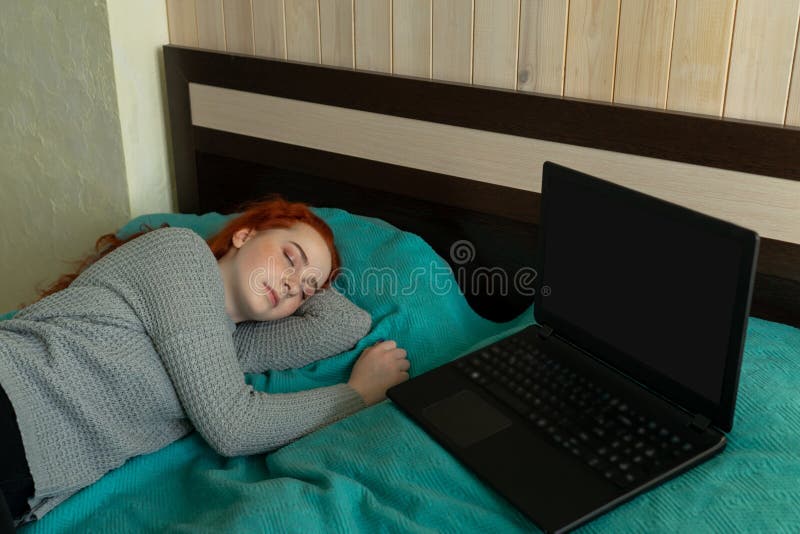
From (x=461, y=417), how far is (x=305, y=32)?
3.10 feet

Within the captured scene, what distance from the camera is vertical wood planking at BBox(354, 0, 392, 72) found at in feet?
5.30

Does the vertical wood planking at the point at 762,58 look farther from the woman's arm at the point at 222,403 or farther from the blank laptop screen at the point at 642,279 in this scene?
the woman's arm at the point at 222,403

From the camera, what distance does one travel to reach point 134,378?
4.15 ft

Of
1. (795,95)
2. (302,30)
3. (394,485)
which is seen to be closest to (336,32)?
Result: (302,30)

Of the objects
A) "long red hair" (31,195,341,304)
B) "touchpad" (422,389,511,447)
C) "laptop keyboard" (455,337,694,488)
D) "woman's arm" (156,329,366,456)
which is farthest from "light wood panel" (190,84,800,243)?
"woman's arm" (156,329,366,456)

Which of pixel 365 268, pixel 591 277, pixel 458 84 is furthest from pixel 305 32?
pixel 591 277

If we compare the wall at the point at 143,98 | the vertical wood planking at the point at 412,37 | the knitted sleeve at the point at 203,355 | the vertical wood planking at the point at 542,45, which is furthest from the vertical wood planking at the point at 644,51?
the wall at the point at 143,98

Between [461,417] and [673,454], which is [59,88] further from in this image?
[673,454]

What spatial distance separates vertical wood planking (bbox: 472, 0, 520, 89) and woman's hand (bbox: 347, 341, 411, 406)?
499 millimetres

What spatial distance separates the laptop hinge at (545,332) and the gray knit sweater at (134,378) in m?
0.31

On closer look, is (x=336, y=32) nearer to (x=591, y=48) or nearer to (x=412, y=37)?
(x=412, y=37)

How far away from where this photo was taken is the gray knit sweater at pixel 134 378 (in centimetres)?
122

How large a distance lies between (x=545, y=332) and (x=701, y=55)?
47cm

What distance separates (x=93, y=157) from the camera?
6.65ft
